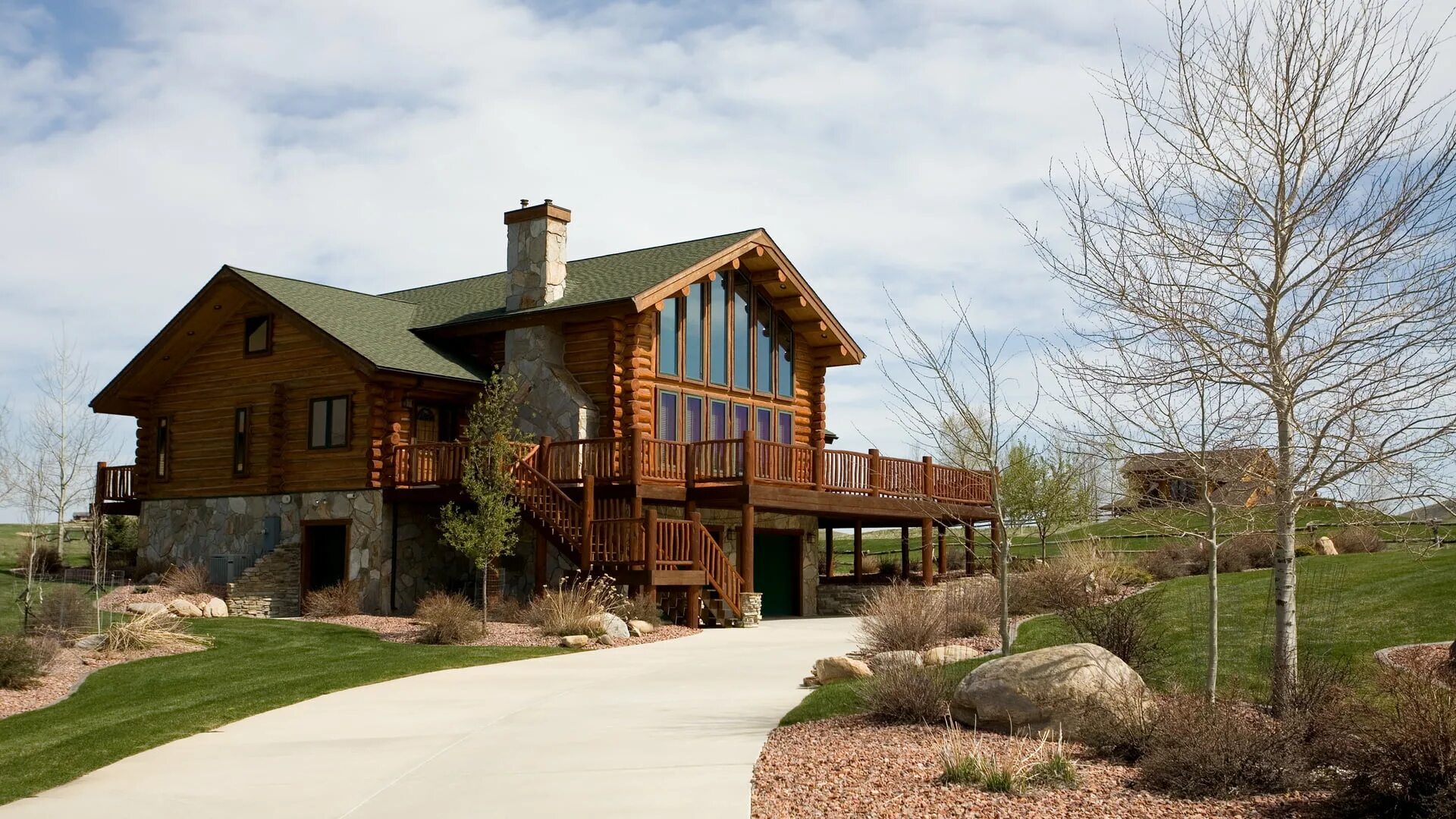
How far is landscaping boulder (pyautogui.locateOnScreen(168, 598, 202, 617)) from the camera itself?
79.8ft

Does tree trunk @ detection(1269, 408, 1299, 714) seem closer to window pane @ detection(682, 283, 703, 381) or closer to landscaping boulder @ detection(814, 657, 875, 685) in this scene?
landscaping boulder @ detection(814, 657, 875, 685)

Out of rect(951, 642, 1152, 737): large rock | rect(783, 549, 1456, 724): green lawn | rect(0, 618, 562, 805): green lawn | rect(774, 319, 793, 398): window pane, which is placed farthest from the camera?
rect(774, 319, 793, 398): window pane

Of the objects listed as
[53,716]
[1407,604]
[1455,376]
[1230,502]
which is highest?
[1455,376]

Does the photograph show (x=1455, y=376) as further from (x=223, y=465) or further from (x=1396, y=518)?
(x=223, y=465)

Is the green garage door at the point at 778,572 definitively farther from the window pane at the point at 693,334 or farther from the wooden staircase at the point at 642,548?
the wooden staircase at the point at 642,548

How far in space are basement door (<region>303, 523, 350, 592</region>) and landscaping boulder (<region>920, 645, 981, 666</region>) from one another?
16692mm

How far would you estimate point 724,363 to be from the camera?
96.8 ft

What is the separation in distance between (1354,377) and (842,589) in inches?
821

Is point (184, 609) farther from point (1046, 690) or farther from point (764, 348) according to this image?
point (1046, 690)

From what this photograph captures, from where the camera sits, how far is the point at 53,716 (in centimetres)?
1458

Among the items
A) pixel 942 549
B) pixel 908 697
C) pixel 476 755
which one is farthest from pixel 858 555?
pixel 476 755

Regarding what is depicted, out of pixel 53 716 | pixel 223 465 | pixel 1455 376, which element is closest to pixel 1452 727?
pixel 1455 376

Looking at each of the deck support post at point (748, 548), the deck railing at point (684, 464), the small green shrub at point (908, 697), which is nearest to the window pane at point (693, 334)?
the deck railing at point (684, 464)

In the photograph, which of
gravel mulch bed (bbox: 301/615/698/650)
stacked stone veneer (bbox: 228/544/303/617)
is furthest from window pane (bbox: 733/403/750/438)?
stacked stone veneer (bbox: 228/544/303/617)
